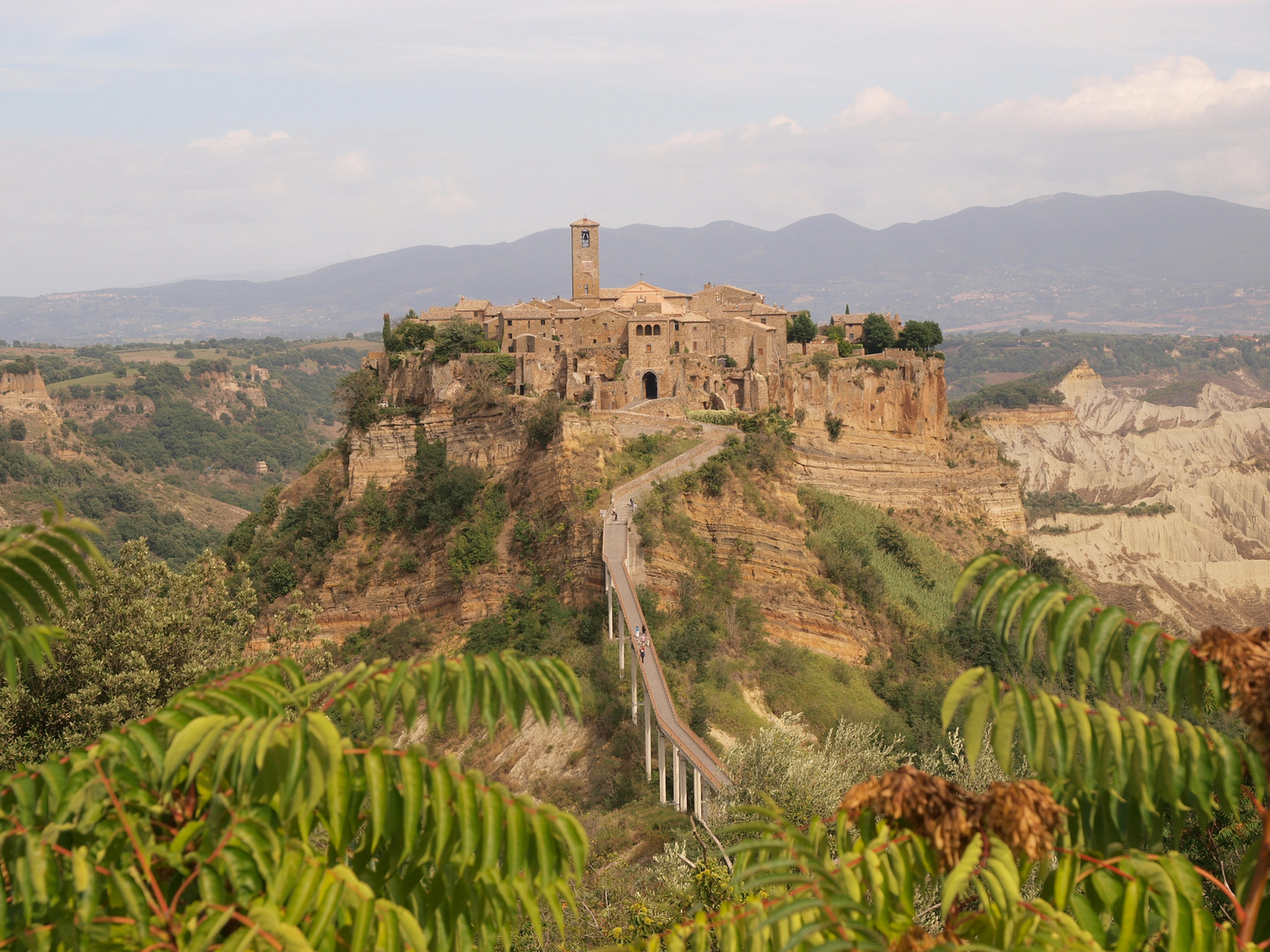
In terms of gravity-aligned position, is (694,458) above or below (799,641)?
above

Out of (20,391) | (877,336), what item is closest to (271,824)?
(877,336)

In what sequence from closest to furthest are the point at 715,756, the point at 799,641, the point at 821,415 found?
the point at 715,756 < the point at 799,641 < the point at 821,415

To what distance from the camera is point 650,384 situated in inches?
2019

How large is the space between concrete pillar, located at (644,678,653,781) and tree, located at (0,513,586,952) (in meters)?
24.1

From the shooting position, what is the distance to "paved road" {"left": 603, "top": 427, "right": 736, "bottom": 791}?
28750 millimetres

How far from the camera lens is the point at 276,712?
19.0ft

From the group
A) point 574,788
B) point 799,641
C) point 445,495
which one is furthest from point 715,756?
point 445,495

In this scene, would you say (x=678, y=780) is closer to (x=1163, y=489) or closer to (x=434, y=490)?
(x=434, y=490)

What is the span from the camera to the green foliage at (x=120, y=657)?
18.9 m

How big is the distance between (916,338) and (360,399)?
29681 mm

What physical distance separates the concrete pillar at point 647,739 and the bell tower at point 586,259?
117 feet

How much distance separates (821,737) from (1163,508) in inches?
3331

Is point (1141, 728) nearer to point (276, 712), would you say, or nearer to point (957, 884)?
point (957, 884)

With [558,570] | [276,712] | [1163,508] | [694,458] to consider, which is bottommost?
[1163,508]
